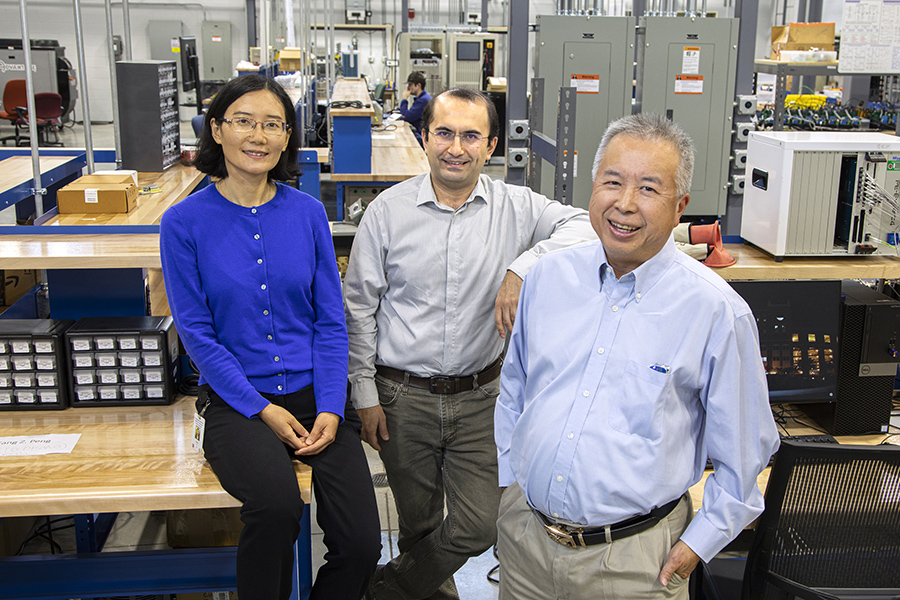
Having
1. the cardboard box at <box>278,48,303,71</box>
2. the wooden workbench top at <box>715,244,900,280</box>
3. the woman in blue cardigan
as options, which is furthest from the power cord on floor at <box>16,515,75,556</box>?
the cardboard box at <box>278,48,303,71</box>

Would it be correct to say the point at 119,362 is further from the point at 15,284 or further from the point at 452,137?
the point at 15,284

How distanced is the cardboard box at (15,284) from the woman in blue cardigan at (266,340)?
2646 mm

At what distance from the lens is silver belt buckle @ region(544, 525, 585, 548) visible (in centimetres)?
156

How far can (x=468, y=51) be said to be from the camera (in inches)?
422

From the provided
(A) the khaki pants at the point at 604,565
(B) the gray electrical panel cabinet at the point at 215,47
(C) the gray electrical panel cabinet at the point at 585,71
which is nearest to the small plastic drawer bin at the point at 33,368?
(A) the khaki pants at the point at 604,565

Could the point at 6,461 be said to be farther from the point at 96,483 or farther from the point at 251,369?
the point at 251,369

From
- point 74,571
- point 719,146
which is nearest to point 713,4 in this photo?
point 719,146

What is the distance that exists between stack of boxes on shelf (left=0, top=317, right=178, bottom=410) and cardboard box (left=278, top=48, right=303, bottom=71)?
28.0ft

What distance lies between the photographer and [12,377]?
237 centimetres

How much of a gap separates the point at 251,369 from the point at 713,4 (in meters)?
18.1

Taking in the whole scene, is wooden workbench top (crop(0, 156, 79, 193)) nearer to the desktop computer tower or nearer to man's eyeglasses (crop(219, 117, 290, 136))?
man's eyeglasses (crop(219, 117, 290, 136))

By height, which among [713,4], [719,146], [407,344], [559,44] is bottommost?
[407,344]

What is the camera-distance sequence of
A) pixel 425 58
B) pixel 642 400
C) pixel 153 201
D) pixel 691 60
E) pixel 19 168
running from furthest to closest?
pixel 425 58 → pixel 691 60 → pixel 19 168 → pixel 153 201 → pixel 642 400

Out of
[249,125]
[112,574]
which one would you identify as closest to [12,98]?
[112,574]
